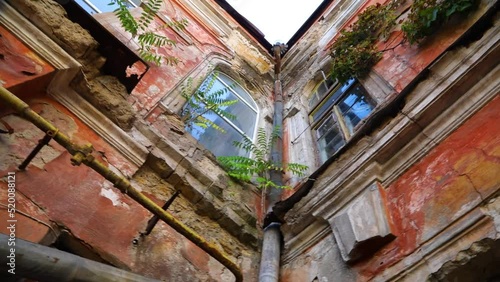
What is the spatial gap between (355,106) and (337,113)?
1.20 feet

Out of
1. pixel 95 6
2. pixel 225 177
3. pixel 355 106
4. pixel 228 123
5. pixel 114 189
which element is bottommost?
pixel 114 189

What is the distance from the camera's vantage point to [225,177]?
162 inches

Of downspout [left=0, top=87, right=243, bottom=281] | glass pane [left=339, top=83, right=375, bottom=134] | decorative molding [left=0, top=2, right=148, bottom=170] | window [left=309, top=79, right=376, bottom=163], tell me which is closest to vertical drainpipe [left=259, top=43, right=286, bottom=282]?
downspout [left=0, top=87, right=243, bottom=281]

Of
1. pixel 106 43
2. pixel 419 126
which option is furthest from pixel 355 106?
pixel 106 43

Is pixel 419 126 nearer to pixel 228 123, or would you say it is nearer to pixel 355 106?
pixel 355 106

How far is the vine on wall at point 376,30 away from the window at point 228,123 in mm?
1648

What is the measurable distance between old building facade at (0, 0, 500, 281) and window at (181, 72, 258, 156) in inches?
22.6

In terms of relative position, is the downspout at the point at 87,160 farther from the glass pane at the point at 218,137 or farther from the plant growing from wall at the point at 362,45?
the plant growing from wall at the point at 362,45

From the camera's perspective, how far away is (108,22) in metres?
5.00

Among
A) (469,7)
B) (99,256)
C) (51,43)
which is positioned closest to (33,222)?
(99,256)

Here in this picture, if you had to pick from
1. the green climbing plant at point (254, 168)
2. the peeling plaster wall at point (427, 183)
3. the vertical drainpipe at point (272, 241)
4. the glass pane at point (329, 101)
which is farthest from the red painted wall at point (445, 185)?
the glass pane at point (329, 101)

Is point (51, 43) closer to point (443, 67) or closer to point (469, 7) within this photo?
point (443, 67)

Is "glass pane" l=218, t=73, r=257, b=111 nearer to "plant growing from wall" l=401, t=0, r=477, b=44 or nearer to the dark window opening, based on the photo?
"plant growing from wall" l=401, t=0, r=477, b=44

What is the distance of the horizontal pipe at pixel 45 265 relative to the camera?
1.62 metres
